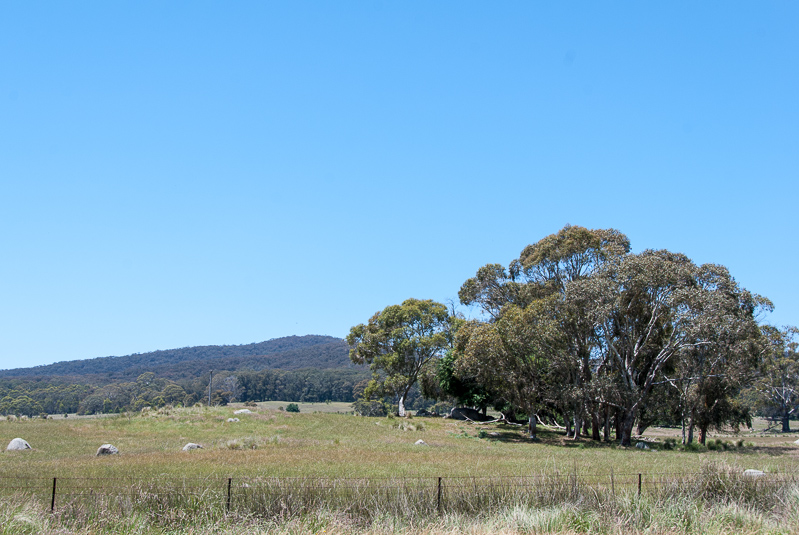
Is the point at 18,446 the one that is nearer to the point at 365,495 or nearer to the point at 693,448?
the point at 365,495

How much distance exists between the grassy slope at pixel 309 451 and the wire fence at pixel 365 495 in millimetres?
1841

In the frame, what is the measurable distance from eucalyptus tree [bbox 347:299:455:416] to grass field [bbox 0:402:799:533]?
1335 centimetres

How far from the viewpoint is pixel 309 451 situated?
85.4 feet

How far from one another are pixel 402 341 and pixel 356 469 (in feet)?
128

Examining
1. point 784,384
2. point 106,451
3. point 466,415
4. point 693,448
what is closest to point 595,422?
point 693,448

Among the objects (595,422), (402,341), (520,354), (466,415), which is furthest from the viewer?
(402,341)

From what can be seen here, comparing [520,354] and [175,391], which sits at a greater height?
[520,354]

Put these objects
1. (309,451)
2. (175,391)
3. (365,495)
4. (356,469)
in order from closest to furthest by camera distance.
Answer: (365,495) < (356,469) < (309,451) < (175,391)

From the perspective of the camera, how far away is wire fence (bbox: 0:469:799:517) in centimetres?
1101

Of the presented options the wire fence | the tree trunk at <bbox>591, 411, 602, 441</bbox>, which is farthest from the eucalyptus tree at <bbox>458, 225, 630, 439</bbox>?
the wire fence

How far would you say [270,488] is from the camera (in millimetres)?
11461

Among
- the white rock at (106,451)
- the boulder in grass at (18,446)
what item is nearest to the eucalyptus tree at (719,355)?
the white rock at (106,451)

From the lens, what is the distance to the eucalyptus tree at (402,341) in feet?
190

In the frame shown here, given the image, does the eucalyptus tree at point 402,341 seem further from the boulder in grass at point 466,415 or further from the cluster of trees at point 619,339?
the cluster of trees at point 619,339
